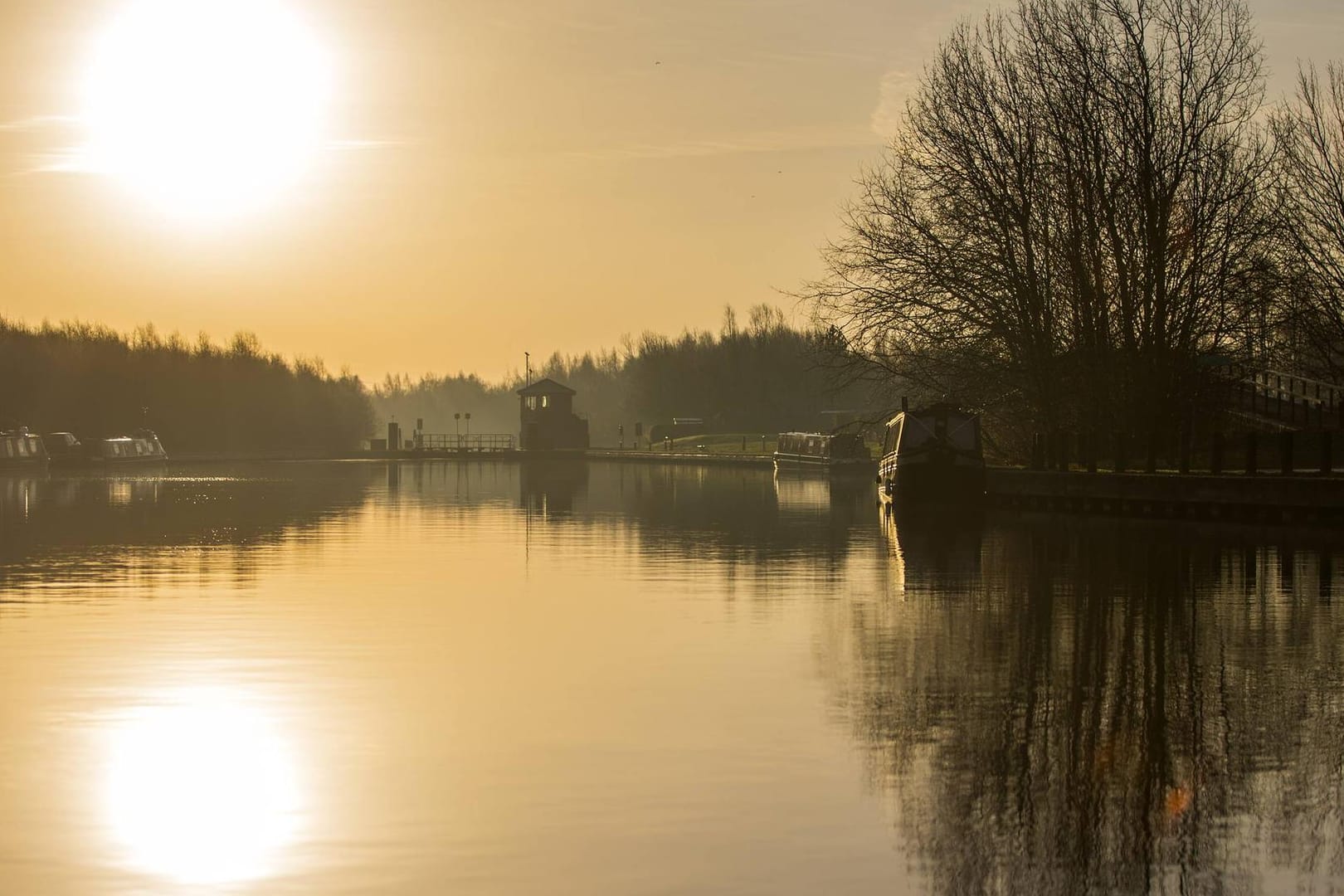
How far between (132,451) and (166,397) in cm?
3026

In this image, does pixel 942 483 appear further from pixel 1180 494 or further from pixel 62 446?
pixel 62 446

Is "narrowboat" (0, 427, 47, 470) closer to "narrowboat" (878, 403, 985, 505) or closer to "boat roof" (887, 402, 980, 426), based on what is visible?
"narrowboat" (878, 403, 985, 505)

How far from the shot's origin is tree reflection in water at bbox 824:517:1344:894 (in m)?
9.41

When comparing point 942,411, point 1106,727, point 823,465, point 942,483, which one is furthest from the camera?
point 823,465

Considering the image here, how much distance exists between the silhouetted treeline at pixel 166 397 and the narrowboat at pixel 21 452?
2705cm

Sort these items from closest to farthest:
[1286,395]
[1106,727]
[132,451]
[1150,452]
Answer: [1106,727], [1150,452], [1286,395], [132,451]

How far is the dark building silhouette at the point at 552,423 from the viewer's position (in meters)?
144

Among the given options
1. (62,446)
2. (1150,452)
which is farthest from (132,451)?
(1150,452)

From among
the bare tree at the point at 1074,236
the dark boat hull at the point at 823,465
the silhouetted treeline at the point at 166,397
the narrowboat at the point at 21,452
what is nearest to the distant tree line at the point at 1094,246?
the bare tree at the point at 1074,236

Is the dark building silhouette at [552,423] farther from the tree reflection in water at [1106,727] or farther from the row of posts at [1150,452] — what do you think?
the tree reflection in water at [1106,727]

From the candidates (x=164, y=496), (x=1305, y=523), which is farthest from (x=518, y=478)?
(x=1305, y=523)

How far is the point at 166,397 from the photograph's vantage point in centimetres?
16288

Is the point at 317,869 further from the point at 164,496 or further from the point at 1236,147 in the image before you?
the point at 164,496

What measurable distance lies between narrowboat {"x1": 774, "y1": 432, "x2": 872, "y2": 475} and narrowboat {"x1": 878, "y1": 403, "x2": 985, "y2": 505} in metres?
37.2
